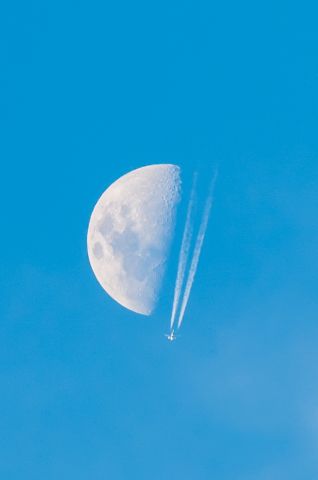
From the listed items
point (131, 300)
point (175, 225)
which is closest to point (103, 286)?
point (131, 300)

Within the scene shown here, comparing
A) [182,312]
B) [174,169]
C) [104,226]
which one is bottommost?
[182,312]

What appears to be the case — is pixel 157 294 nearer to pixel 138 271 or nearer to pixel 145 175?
pixel 138 271

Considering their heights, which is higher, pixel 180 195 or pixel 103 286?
pixel 180 195

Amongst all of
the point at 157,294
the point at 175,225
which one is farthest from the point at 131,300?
the point at 175,225

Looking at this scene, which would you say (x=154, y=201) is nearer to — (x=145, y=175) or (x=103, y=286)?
(x=145, y=175)

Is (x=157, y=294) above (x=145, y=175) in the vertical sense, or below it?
below
